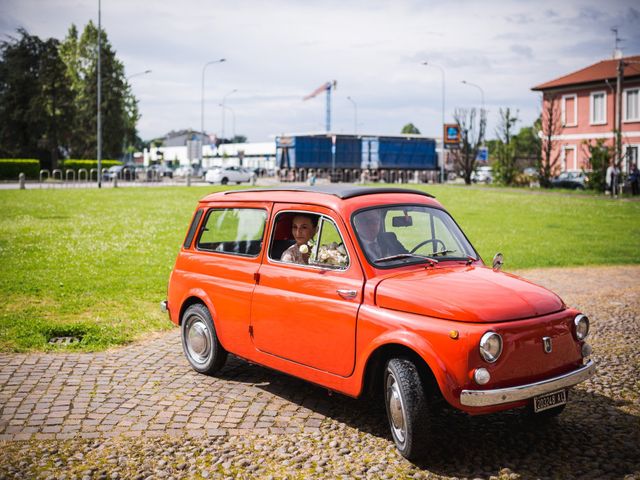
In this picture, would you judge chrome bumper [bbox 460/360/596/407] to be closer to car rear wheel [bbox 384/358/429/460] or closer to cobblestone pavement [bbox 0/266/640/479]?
car rear wheel [bbox 384/358/429/460]

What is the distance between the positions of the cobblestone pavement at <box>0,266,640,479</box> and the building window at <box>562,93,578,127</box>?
51.6m

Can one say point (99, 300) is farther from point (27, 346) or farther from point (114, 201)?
point (114, 201)

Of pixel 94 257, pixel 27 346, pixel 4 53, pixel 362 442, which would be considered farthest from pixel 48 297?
pixel 4 53

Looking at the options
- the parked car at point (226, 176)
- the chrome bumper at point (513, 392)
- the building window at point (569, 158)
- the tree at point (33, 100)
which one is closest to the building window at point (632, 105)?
the building window at point (569, 158)

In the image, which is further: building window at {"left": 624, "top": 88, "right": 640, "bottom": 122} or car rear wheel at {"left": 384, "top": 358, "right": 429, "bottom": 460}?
building window at {"left": 624, "top": 88, "right": 640, "bottom": 122}

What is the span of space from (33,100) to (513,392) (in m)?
78.2

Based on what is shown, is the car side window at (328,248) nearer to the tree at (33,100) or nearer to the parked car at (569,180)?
the parked car at (569,180)

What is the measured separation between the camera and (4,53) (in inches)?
2965

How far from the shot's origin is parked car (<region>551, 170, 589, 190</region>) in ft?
159

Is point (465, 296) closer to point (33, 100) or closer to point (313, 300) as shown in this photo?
point (313, 300)

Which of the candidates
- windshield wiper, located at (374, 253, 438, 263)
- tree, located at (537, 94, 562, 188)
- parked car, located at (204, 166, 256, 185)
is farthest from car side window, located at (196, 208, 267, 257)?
parked car, located at (204, 166, 256, 185)

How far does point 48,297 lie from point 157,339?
3220mm

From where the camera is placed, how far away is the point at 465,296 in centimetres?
471

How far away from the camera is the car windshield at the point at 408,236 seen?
5.45 meters
